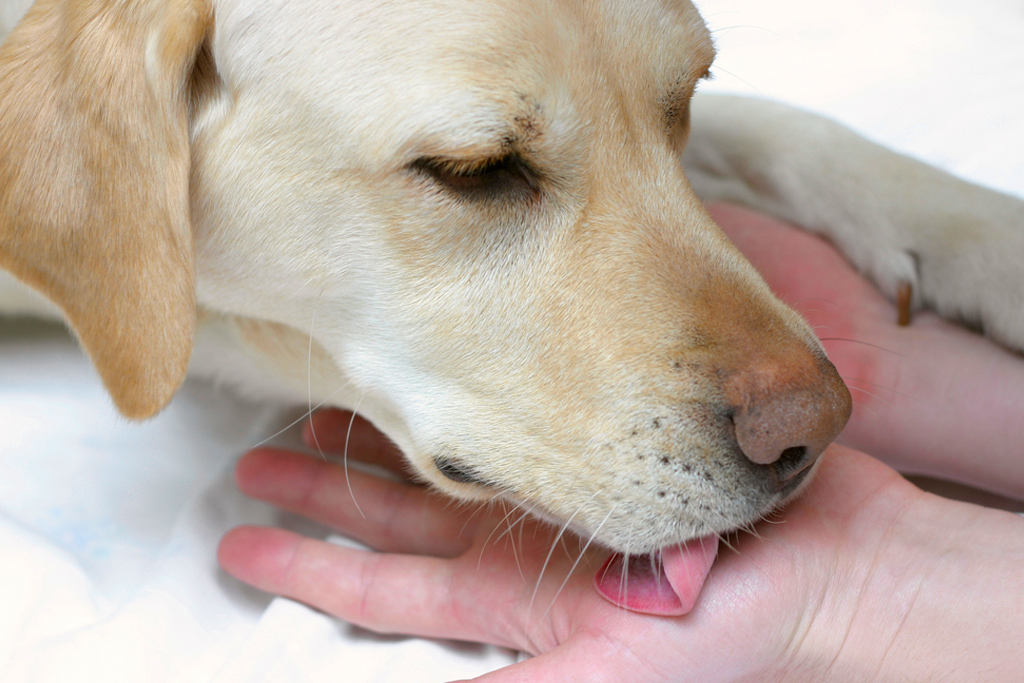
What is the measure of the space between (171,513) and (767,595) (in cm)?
146

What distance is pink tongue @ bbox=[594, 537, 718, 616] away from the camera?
1462mm

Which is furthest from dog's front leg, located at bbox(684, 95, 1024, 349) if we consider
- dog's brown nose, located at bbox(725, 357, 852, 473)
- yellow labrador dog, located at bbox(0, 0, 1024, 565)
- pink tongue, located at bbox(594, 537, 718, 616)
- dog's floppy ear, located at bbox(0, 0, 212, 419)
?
dog's floppy ear, located at bbox(0, 0, 212, 419)

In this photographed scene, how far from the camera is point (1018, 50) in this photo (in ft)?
10.9

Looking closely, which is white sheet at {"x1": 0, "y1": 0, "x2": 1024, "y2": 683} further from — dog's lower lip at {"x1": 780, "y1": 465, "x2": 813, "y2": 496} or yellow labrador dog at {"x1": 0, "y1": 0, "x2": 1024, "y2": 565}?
dog's lower lip at {"x1": 780, "y1": 465, "x2": 813, "y2": 496}

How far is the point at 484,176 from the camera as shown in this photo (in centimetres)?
151

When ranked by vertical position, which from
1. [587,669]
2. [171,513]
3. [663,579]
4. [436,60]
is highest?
[436,60]

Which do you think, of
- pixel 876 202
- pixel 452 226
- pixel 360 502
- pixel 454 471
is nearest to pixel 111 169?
pixel 452 226

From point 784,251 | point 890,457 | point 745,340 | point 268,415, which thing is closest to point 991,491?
point 890,457

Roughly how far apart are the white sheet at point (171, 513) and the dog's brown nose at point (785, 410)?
0.81 meters

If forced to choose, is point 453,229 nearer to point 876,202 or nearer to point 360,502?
point 360,502

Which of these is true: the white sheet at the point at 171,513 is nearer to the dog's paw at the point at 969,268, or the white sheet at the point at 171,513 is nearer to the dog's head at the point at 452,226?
the dog's head at the point at 452,226

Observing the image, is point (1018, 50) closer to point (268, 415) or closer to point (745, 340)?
point (745, 340)

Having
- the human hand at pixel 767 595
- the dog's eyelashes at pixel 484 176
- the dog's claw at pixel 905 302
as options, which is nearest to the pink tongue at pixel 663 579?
the human hand at pixel 767 595

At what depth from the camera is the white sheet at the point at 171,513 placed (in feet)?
6.04
